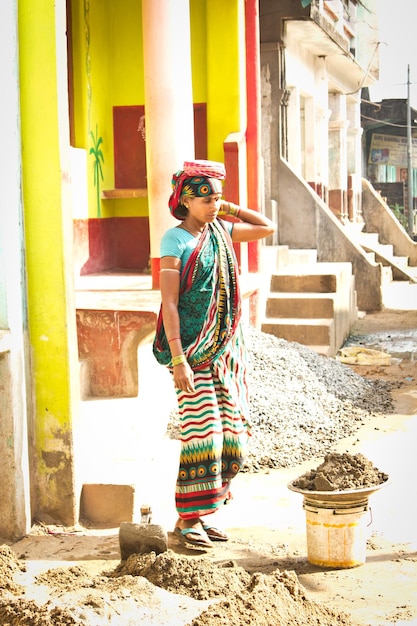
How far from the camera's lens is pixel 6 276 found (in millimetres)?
4695

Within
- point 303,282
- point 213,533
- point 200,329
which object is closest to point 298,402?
point 213,533

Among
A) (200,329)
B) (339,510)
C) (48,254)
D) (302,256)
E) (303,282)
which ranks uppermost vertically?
(48,254)

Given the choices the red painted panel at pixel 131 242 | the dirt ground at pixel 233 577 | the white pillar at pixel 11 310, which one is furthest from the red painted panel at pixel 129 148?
the white pillar at pixel 11 310

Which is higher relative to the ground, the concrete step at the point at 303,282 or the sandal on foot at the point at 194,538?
the concrete step at the point at 303,282

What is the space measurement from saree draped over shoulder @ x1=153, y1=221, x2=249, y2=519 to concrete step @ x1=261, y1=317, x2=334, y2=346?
588cm

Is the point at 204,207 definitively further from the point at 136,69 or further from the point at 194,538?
the point at 136,69

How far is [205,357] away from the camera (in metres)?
4.70

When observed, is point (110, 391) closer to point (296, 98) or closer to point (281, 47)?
point (281, 47)

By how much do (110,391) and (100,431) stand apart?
21.0 inches

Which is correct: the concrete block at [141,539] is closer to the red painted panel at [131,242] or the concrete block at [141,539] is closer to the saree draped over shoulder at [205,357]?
the saree draped over shoulder at [205,357]

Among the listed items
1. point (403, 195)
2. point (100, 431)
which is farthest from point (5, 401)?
point (403, 195)

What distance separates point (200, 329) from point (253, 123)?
6330 mm

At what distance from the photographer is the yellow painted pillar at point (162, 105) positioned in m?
7.64

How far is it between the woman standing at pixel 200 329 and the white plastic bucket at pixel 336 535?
0.58 meters
